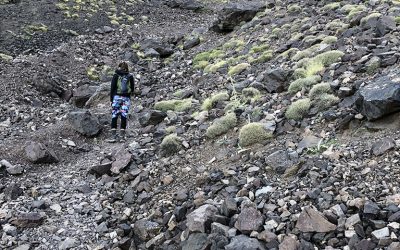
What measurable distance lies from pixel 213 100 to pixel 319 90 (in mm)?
4045

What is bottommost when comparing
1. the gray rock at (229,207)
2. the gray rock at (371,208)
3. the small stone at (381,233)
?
the gray rock at (229,207)

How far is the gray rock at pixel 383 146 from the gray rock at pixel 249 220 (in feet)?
8.46

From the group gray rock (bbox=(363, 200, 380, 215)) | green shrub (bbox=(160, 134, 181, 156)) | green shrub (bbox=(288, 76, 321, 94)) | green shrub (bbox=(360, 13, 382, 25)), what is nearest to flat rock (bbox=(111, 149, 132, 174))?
green shrub (bbox=(160, 134, 181, 156))

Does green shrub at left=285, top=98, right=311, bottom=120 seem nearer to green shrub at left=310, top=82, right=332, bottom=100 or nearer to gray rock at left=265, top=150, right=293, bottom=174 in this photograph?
green shrub at left=310, top=82, right=332, bottom=100

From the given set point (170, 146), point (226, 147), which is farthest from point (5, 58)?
point (226, 147)

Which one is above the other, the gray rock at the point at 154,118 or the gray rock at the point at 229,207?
the gray rock at the point at 229,207

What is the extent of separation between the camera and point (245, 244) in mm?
6875

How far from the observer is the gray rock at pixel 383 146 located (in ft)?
26.1

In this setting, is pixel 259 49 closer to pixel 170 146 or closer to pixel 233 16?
pixel 233 16

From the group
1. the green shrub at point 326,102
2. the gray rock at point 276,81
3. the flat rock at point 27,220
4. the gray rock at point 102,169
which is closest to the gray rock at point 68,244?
the flat rock at point 27,220

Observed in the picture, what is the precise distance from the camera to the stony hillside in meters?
7.36

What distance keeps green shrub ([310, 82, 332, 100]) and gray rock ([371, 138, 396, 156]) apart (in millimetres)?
3246

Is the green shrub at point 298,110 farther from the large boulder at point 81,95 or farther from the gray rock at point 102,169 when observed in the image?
the large boulder at point 81,95

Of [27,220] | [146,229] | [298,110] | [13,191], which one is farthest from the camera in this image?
[298,110]
